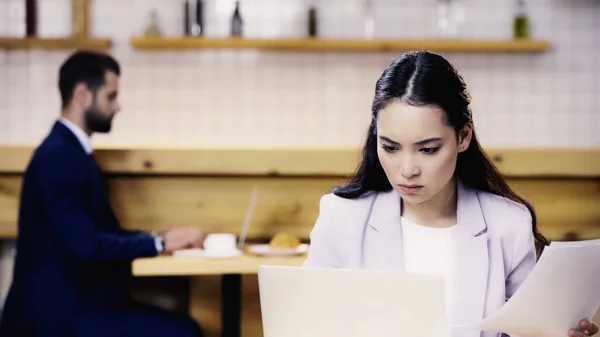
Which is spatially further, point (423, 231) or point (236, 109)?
point (236, 109)

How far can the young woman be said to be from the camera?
4.05ft

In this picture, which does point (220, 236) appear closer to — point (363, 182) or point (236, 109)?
point (363, 182)

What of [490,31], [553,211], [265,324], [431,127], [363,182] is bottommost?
[553,211]

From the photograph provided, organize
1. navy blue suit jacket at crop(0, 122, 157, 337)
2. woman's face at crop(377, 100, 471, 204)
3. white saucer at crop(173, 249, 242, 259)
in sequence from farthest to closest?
white saucer at crop(173, 249, 242, 259)
navy blue suit jacket at crop(0, 122, 157, 337)
woman's face at crop(377, 100, 471, 204)

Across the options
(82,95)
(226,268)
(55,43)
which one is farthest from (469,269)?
(55,43)

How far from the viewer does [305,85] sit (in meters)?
3.99

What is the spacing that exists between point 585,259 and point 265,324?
528mm

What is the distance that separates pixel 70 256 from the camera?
2.38m

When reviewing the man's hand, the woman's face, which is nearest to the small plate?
the man's hand

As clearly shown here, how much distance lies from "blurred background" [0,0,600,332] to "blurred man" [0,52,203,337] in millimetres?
1456

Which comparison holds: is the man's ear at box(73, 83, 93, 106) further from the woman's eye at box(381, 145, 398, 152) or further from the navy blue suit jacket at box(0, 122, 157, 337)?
the woman's eye at box(381, 145, 398, 152)

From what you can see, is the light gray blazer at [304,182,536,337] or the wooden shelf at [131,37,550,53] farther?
the wooden shelf at [131,37,550,53]

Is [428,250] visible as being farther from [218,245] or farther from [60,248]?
[60,248]

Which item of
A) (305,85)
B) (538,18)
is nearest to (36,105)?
(305,85)
